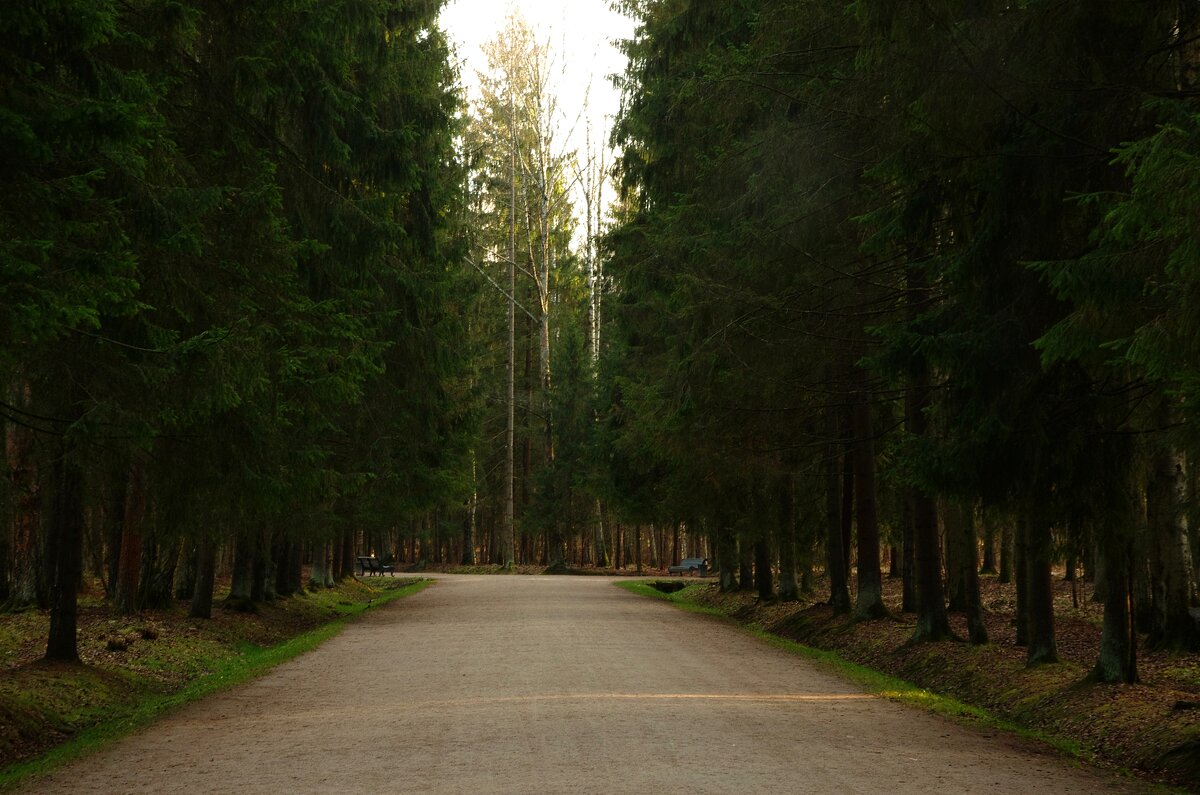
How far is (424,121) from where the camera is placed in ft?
63.9

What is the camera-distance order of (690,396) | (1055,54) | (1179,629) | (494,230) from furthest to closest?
(494,230) → (690,396) → (1179,629) → (1055,54)

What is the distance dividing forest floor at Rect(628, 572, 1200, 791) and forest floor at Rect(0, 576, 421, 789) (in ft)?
26.9

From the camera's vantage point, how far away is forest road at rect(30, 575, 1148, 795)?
711 cm

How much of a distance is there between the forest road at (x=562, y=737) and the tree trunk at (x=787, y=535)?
18.7 ft

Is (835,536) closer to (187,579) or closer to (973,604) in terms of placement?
(973,604)

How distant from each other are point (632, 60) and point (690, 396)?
1029 cm

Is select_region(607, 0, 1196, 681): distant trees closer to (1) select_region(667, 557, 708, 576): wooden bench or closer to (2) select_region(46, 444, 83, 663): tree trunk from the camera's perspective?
(2) select_region(46, 444, 83, 663): tree trunk

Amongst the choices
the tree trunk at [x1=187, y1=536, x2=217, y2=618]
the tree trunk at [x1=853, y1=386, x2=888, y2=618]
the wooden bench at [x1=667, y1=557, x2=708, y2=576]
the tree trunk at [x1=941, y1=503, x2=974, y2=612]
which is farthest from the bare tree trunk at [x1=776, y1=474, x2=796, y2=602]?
the wooden bench at [x1=667, y1=557, x2=708, y2=576]

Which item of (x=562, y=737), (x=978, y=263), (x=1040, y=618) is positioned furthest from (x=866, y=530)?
(x=562, y=737)

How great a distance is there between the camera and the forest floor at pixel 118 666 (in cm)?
963

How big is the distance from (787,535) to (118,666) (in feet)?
42.7

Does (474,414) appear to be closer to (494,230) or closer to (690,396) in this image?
(690,396)

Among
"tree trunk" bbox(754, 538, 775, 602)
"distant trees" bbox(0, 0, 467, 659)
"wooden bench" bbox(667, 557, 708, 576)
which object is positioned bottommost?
"wooden bench" bbox(667, 557, 708, 576)

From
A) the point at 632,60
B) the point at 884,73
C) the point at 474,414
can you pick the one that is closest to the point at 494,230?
the point at 474,414
